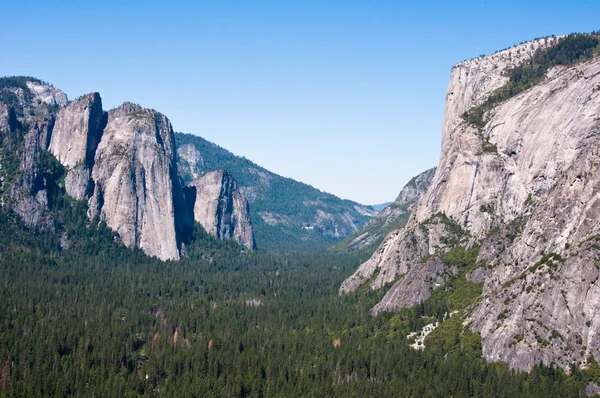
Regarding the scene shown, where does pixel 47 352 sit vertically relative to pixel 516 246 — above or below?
below

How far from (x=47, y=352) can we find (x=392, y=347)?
7410 cm

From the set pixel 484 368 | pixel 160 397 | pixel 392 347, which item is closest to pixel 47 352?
pixel 160 397

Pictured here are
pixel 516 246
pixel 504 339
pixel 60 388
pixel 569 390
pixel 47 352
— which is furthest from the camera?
pixel 516 246

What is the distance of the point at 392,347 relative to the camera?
18938 centimetres

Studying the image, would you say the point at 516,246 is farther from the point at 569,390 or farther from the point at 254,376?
the point at 254,376

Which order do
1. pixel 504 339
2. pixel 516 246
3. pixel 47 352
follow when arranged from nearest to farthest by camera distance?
pixel 504 339 < pixel 47 352 < pixel 516 246

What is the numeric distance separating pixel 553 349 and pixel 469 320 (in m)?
28.4

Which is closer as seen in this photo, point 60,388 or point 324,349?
point 60,388

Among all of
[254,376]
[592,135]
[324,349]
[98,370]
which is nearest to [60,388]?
[98,370]

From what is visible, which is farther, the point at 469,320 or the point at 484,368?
the point at 469,320

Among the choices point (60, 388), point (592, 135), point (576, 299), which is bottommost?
point (60, 388)

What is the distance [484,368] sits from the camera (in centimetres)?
16475

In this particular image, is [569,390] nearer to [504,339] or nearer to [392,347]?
[504,339]

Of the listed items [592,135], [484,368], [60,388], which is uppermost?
[592,135]
